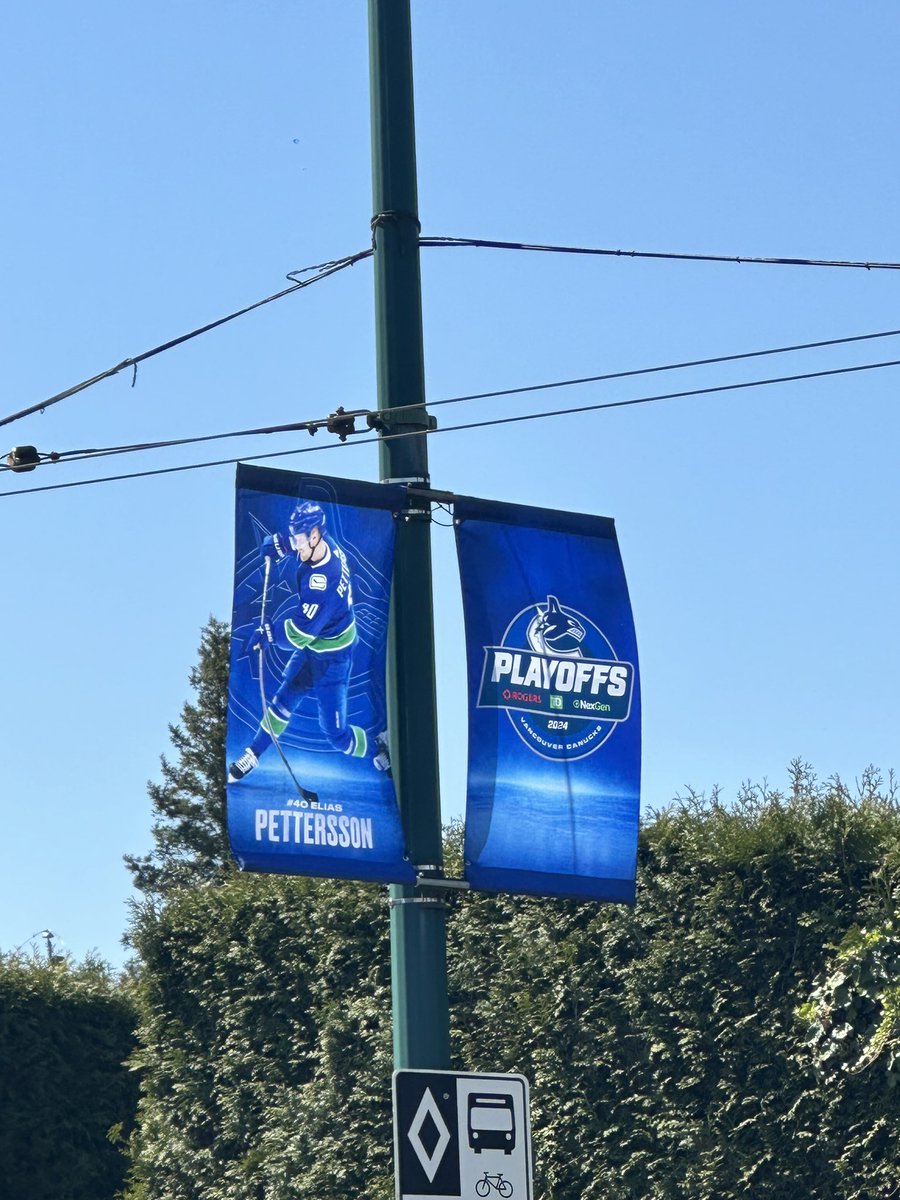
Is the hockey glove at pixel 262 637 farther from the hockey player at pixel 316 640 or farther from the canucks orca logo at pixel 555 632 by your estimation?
the canucks orca logo at pixel 555 632

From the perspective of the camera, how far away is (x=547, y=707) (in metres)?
7.75

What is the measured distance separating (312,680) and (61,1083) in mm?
13536

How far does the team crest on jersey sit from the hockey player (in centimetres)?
59

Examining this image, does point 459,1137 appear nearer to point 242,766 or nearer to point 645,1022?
point 242,766

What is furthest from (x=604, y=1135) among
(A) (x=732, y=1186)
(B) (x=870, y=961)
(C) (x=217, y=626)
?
(C) (x=217, y=626)

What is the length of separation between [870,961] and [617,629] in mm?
5166

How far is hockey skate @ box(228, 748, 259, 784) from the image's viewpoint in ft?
23.5

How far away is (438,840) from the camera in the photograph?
7.38 m

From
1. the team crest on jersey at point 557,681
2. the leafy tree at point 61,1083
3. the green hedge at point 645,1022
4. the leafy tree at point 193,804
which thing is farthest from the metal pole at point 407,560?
the leafy tree at point 193,804

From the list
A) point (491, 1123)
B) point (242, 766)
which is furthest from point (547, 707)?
point (491, 1123)

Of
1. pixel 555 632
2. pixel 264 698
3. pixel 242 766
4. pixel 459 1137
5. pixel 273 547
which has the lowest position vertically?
pixel 459 1137

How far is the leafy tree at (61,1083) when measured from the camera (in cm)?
1930

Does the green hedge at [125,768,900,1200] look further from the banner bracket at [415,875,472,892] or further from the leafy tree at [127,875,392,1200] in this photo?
the banner bracket at [415,875,472,892]

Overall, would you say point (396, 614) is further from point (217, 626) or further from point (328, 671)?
point (217, 626)
